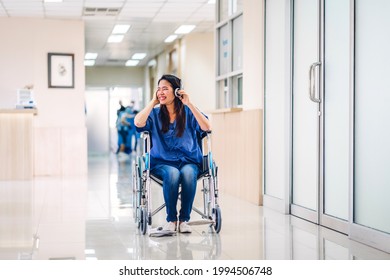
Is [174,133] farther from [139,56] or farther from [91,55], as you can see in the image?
[139,56]

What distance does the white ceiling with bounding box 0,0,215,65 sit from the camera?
870cm

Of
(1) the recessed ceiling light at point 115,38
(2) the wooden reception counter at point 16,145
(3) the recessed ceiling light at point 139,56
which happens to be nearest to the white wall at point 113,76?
(3) the recessed ceiling light at point 139,56

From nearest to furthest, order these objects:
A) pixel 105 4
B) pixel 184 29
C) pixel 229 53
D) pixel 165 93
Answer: pixel 165 93 → pixel 229 53 → pixel 105 4 → pixel 184 29

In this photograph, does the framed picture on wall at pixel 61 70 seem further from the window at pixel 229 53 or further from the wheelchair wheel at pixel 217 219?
the wheelchair wheel at pixel 217 219

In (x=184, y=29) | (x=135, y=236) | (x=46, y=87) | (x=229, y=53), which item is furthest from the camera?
(x=184, y=29)

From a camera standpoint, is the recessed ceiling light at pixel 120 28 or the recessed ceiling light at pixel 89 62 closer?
the recessed ceiling light at pixel 120 28

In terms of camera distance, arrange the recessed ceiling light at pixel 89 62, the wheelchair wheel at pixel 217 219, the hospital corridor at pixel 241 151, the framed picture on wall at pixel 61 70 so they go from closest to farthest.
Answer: the hospital corridor at pixel 241 151 < the wheelchair wheel at pixel 217 219 < the framed picture on wall at pixel 61 70 < the recessed ceiling light at pixel 89 62

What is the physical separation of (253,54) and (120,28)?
5.56 meters

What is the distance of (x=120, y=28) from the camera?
1112cm

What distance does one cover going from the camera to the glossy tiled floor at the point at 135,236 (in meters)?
3.47

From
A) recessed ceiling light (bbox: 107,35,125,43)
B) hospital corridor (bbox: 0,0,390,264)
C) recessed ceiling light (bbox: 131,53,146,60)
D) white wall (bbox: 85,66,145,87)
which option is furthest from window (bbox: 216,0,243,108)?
white wall (bbox: 85,66,145,87)

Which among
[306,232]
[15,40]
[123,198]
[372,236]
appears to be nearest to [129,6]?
[15,40]

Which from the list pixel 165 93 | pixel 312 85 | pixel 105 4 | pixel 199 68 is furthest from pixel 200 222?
pixel 199 68
